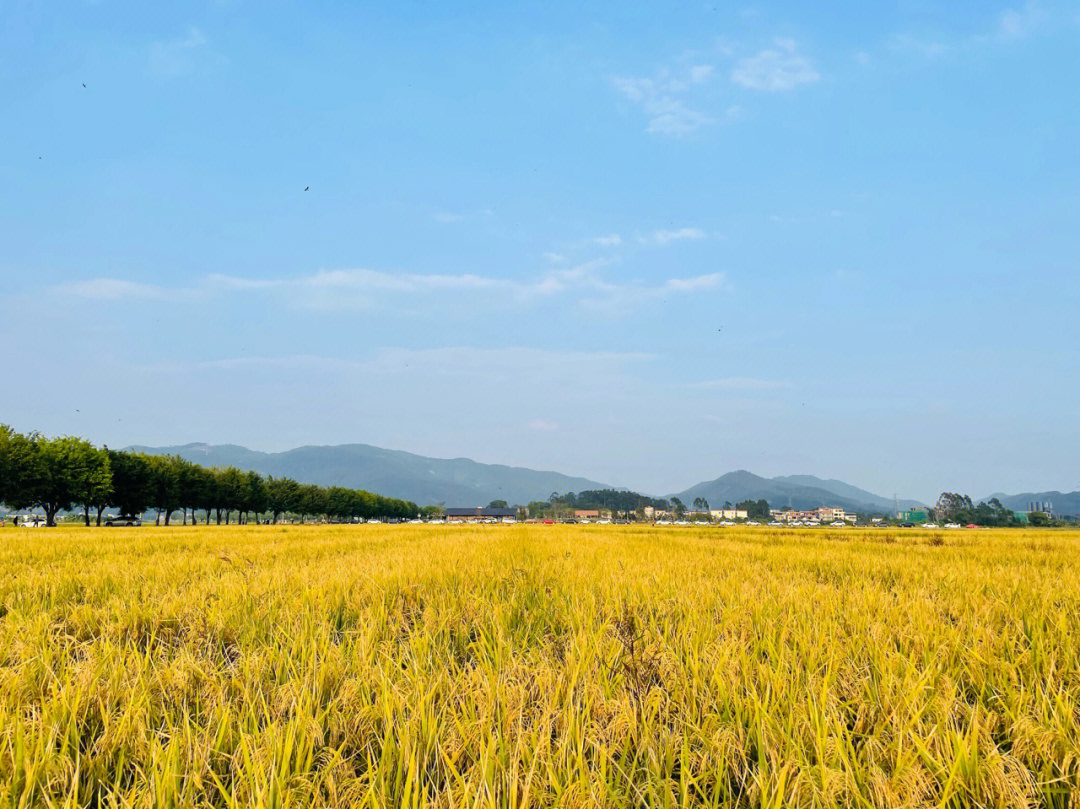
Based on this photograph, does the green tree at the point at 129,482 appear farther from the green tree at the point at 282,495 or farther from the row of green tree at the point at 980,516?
the row of green tree at the point at 980,516

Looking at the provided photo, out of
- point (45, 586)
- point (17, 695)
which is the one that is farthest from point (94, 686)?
point (45, 586)

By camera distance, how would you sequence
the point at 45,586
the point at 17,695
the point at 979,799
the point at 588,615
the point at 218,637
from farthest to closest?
1. the point at 45,586
2. the point at 588,615
3. the point at 218,637
4. the point at 17,695
5. the point at 979,799

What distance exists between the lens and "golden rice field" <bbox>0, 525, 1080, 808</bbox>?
188 centimetres

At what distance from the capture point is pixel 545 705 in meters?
2.39

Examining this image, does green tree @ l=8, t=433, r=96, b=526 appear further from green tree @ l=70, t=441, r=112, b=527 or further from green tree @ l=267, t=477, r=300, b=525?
green tree @ l=267, t=477, r=300, b=525

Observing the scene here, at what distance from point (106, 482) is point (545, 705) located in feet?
246

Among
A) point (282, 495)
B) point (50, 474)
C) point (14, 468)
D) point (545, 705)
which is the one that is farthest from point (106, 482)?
point (545, 705)

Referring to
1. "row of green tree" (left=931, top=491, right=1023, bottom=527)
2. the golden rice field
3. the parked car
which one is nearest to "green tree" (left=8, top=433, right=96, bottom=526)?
the parked car

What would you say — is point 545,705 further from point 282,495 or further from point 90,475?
point 282,495

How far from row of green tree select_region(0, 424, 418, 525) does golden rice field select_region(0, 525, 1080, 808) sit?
66.7 m

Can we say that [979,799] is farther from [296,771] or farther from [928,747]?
[296,771]

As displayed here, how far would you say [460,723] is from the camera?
7.41 feet

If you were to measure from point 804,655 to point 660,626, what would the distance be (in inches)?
44.3

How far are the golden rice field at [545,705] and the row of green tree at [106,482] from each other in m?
66.7
